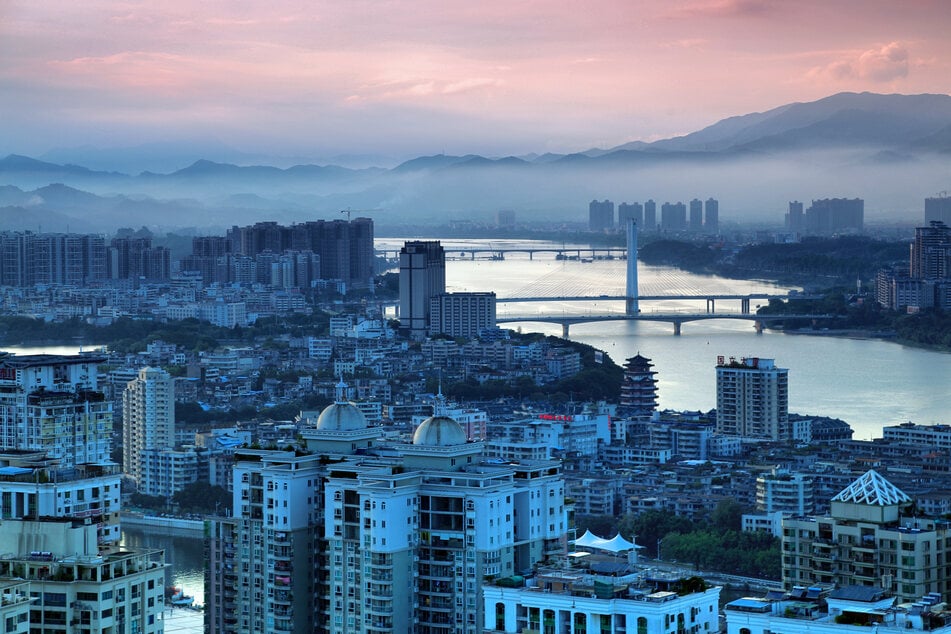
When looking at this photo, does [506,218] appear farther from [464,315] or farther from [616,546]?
[616,546]

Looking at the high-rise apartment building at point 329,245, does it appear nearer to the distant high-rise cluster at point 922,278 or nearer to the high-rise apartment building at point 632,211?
the distant high-rise cluster at point 922,278

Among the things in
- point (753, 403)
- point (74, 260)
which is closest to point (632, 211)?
point (74, 260)

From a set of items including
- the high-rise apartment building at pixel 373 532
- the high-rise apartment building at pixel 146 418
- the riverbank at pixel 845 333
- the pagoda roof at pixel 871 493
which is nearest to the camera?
the high-rise apartment building at pixel 373 532

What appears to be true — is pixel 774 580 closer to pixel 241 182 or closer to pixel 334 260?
pixel 334 260

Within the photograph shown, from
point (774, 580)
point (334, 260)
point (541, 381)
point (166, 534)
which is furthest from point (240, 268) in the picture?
point (774, 580)

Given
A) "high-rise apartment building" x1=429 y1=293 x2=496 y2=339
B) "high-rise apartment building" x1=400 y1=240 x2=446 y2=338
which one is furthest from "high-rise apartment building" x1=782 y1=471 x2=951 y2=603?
"high-rise apartment building" x1=400 y1=240 x2=446 y2=338

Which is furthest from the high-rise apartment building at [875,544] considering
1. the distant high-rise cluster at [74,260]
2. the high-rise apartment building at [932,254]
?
the distant high-rise cluster at [74,260]

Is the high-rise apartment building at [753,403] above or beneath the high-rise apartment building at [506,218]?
beneath
